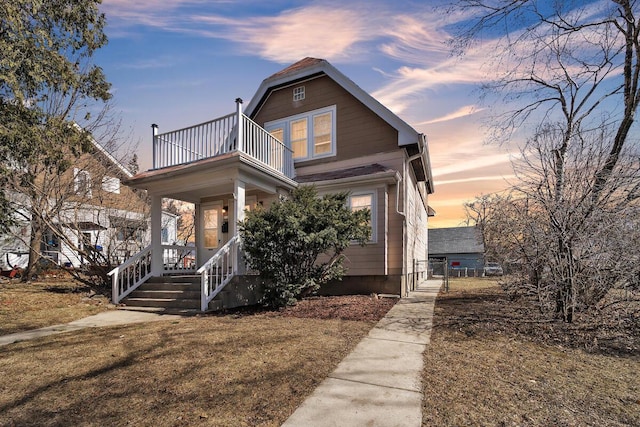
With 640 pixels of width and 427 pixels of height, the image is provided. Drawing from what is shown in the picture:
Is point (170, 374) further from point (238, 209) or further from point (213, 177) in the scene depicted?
point (213, 177)

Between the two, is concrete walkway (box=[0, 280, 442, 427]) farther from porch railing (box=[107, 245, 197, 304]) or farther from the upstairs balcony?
the upstairs balcony

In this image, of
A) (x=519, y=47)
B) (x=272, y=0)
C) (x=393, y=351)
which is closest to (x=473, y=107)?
(x=519, y=47)

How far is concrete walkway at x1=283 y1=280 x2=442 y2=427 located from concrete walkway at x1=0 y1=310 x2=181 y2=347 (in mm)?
4650

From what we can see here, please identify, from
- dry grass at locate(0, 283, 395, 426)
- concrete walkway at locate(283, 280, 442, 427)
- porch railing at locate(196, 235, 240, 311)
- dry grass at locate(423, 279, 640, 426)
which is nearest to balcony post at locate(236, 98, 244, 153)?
porch railing at locate(196, 235, 240, 311)

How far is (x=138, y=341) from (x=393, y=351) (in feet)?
12.6

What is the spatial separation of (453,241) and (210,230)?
35.5 m

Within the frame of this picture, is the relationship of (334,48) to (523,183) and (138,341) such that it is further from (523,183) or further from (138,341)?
(138,341)

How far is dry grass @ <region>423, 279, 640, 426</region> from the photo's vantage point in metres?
2.82

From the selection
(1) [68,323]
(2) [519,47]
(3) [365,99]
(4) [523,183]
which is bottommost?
(1) [68,323]

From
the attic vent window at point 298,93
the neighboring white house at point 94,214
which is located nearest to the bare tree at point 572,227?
the attic vent window at point 298,93

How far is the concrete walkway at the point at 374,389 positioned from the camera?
2720 millimetres

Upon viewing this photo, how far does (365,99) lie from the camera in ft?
34.3

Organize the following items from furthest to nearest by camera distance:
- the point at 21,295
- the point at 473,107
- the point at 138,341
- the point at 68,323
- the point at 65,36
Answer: the point at 473,107 → the point at 65,36 → the point at 21,295 → the point at 68,323 → the point at 138,341

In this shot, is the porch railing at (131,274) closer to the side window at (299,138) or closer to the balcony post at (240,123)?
the balcony post at (240,123)
